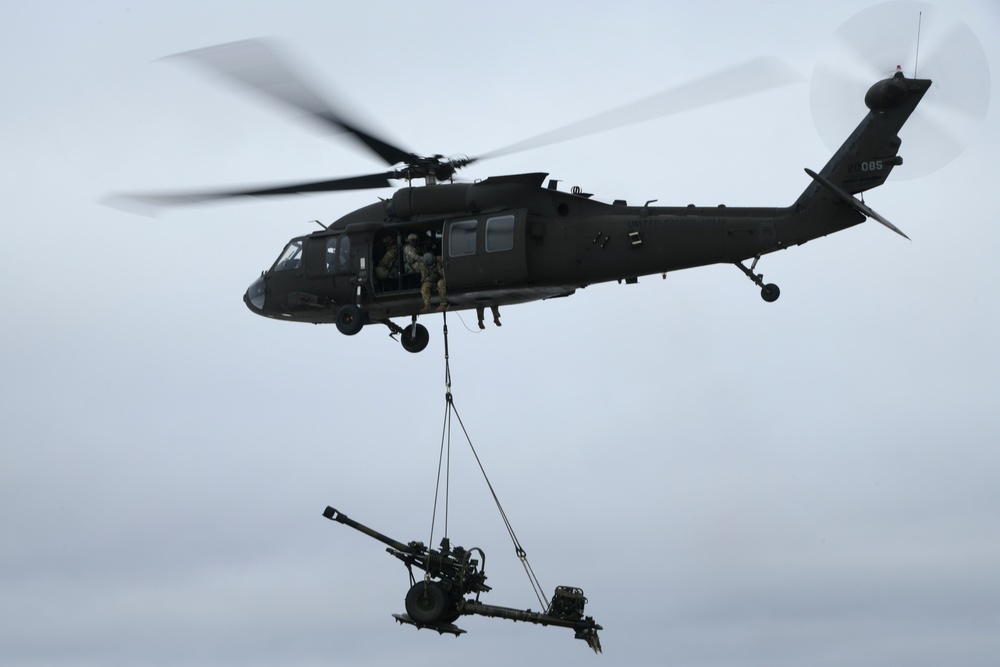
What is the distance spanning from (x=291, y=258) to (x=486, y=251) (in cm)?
542

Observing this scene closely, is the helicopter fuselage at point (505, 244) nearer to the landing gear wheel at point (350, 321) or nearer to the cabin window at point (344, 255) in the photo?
the cabin window at point (344, 255)

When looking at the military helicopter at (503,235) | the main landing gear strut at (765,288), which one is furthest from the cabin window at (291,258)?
the main landing gear strut at (765,288)

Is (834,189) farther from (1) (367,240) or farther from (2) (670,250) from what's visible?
(1) (367,240)

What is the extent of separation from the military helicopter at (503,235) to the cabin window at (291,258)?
0.10 ft

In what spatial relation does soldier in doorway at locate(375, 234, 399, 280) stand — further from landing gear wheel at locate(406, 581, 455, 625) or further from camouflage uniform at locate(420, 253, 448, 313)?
landing gear wheel at locate(406, 581, 455, 625)

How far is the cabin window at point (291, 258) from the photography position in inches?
1628

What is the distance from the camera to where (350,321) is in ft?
130

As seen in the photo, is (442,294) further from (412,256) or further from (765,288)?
(765,288)

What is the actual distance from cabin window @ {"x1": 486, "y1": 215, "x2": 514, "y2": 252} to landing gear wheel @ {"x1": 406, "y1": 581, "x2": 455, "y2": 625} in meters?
6.81

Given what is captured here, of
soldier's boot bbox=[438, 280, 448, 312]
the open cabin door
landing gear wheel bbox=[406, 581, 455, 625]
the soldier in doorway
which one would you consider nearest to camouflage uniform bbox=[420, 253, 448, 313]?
soldier's boot bbox=[438, 280, 448, 312]

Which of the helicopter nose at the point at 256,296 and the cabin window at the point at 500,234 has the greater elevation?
the helicopter nose at the point at 256,296

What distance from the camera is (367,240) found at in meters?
40.0

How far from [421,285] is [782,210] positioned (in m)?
7.62

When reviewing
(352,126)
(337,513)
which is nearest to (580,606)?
(337,513)
